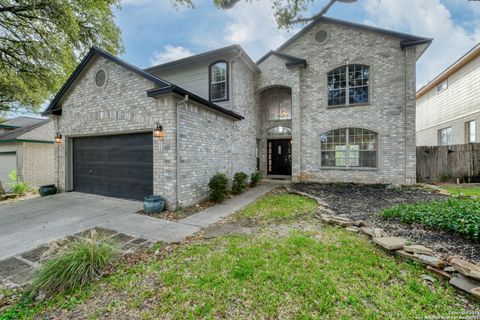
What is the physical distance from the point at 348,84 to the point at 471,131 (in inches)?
323

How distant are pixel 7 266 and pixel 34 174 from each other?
10792mm

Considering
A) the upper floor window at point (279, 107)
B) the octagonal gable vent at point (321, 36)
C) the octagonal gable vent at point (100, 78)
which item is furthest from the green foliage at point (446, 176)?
the octagonal gable vent at point (100, 78)

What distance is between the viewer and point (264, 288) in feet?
7.84

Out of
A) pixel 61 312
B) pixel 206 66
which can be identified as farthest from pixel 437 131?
pixel 61 312

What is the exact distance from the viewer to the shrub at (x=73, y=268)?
2.46 meters

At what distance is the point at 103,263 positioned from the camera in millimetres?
2842

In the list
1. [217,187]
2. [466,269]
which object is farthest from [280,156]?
→ [466,269]

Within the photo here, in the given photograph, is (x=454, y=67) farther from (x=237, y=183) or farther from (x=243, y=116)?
(x=237, y=183)

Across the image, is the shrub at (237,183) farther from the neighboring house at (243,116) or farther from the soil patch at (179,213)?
the soil patch at (179,213)

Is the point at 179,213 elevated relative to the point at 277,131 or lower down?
lower down

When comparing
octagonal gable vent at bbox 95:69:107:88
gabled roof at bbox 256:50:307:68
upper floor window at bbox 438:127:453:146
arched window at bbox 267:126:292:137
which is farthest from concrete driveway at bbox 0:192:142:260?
upper floor window at bbox 438:127:453:146

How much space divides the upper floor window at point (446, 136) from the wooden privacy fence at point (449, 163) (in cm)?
460

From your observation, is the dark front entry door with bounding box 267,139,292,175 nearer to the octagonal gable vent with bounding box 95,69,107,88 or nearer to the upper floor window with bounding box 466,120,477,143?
the octagonal gable vent with bounding box 95,69,107,88

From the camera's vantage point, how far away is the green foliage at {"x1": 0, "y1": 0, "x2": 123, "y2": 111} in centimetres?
828
